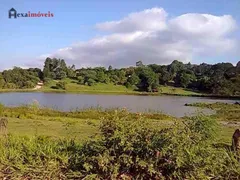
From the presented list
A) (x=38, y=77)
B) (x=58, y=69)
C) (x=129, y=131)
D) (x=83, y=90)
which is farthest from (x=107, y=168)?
(x=58, y=69)

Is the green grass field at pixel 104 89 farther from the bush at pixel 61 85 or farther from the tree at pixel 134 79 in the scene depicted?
the tree at pixel 134 79

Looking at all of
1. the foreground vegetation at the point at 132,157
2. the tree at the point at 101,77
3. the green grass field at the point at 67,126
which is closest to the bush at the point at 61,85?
the tree at the point at 101,77

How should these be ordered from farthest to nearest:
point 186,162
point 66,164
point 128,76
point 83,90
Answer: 1. point 128,76
2. point 83,90
3. point 66,164
4. point 186,162

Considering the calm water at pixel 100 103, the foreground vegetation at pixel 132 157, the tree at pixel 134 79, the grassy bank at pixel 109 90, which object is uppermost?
the tree at pixel 134 79

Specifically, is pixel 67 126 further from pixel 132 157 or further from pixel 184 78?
pixel 184 78

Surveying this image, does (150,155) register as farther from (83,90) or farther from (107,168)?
(83,90)

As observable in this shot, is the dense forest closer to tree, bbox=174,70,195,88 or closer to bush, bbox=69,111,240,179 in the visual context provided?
tree, bbox=174,70,195,88

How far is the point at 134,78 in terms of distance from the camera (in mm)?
102812

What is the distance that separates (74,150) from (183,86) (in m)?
102

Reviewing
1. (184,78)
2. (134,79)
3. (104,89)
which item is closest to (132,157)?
(104,89)

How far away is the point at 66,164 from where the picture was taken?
15.2 feet

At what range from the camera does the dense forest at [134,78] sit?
301 feet

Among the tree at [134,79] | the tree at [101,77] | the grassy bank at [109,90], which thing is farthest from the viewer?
the tree at [134,79]

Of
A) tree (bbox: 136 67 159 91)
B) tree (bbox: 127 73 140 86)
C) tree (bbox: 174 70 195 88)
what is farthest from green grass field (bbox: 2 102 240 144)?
tree (bbox: 174 70 195 88)
